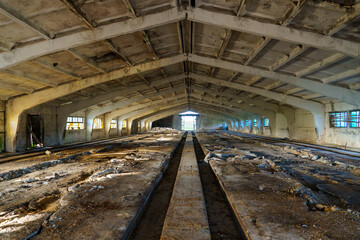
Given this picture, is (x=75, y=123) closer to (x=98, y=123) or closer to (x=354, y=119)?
(x=98, y=123)

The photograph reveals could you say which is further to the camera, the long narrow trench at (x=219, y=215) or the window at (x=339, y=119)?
the window at (x=339, y=119)

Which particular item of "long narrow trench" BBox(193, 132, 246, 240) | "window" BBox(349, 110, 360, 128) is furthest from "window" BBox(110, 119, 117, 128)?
"window" BBox(349, 110, 360, 128)

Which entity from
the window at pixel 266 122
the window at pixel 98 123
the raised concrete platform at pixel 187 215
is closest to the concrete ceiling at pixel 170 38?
the raised concrete platform at pixel 187 215

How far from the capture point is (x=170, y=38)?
8.38 metres

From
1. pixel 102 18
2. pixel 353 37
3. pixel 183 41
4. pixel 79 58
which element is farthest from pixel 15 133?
pixel 353 37

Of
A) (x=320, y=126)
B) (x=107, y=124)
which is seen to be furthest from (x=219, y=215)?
(x=107, y=124)

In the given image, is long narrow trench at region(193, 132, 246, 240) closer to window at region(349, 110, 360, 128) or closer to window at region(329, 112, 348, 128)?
window at region(349, 110, 360, 128)

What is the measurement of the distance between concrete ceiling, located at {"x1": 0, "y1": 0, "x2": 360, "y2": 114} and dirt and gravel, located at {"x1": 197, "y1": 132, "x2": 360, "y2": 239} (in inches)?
142

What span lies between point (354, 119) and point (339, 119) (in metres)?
0.98

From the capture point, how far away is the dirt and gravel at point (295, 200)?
2.54m

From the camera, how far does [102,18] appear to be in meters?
6.07

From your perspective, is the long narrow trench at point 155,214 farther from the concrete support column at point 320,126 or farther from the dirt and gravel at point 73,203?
the concrete support column at point 320,126

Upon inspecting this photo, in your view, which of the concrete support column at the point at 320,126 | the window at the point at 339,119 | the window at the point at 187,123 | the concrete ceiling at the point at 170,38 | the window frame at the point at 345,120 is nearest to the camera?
the concrete ceiling at the point at 170,38

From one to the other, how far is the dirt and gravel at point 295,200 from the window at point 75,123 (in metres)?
Answer: 13.2
